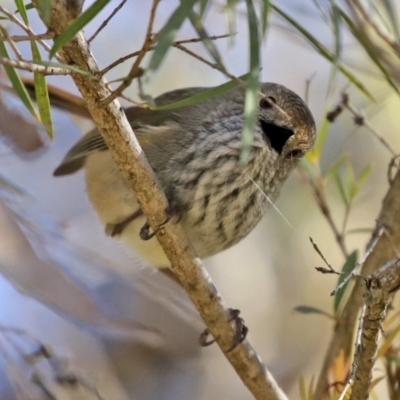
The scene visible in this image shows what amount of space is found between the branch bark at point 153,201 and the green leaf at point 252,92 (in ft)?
0.84

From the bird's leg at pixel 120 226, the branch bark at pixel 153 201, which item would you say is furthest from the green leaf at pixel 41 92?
the bird's leg at pixel 120 226

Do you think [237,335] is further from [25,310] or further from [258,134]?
[25,310]

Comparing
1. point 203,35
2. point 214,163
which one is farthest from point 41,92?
point 214,163

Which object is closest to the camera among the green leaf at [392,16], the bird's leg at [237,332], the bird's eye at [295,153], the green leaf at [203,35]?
the green leaf at [203,35]

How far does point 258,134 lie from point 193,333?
3.82 feet

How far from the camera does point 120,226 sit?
1940 mm

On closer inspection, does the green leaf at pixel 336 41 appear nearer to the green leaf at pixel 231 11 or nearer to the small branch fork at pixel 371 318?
the green leaf at pixel 231 11

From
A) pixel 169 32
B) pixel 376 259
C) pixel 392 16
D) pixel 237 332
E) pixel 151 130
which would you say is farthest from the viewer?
pixel 151 130

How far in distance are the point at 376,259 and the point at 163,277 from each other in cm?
100

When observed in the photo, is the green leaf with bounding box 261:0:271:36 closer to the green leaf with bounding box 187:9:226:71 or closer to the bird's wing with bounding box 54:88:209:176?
the green leaf with bounding box 187:9:226:71

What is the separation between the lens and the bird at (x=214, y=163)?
1.67m

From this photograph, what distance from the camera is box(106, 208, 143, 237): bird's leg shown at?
1846 millimetres

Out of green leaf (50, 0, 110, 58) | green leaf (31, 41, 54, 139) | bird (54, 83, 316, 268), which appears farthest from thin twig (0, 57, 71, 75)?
bird (54, 83, 316, 268)

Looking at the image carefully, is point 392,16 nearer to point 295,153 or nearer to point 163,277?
point 295,153
